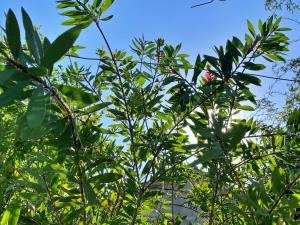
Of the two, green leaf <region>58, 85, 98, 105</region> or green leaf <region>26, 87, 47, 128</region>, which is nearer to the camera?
green leaf <region>26, 87, 47, 128</region>

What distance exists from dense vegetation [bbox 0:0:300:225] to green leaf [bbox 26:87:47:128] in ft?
0.03

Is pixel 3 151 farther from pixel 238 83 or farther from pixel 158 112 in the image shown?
pixel 238 83

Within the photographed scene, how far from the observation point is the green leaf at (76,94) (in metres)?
0.76

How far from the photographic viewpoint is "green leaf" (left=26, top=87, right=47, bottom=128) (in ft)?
2.00

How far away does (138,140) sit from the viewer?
1675 mm

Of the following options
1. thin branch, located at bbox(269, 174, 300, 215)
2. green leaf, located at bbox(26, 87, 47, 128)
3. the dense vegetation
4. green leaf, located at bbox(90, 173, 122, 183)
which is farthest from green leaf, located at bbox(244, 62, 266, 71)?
green leaf, located at bbox(26, 87, 47, 128)

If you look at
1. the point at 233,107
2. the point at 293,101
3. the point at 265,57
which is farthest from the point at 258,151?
the point at 293,101

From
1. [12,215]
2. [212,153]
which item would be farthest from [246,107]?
[12,215]

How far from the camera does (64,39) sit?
0.66 metres

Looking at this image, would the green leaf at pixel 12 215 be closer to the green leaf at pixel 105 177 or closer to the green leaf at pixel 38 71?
the green leaf at pixel 105 177

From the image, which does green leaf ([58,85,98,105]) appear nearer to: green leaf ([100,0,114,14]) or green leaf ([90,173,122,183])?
green leaf ([90,173,122,183])

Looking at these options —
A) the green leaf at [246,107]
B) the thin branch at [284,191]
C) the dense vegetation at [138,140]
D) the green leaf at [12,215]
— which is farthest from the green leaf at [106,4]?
the thin branch at [284,191]

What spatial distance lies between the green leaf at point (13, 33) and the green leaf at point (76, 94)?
105 mm

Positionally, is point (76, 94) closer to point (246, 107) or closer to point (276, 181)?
point (276, 181)
